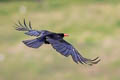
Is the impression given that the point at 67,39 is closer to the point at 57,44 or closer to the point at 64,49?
the point at 57,44

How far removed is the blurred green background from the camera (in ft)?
92.6

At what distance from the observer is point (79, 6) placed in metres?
39.6

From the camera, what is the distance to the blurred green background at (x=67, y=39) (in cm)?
2822

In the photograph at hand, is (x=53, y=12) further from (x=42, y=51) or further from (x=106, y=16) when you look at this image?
(x=42, y=51)

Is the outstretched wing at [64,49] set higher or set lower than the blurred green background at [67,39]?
higher

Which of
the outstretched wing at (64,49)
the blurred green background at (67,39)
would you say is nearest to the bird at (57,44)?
the outstretched wing at (64,49)

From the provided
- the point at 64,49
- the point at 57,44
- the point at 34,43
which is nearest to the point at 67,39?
the point at 34,43

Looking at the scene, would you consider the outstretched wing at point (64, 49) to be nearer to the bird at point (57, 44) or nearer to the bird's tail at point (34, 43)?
the bird at point (57, 44)

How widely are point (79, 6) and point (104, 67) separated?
11.3 m

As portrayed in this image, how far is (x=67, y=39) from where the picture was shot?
105ft

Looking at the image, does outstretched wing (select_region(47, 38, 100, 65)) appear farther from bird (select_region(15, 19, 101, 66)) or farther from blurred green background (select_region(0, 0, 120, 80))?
blurred green background (select_region(0, 0, 120, 80))

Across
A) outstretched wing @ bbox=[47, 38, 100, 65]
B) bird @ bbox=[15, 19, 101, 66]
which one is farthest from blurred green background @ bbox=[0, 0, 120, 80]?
outstretched wing @ bbox=[47, 38, 100, 65]

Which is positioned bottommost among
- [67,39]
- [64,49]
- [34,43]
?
[67,39]

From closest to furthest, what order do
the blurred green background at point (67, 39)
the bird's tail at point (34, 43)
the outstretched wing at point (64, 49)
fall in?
the outstretched wing at point (64, 49), the bird's tail at point (34, 43), the blurred green background at point (67, 39)
